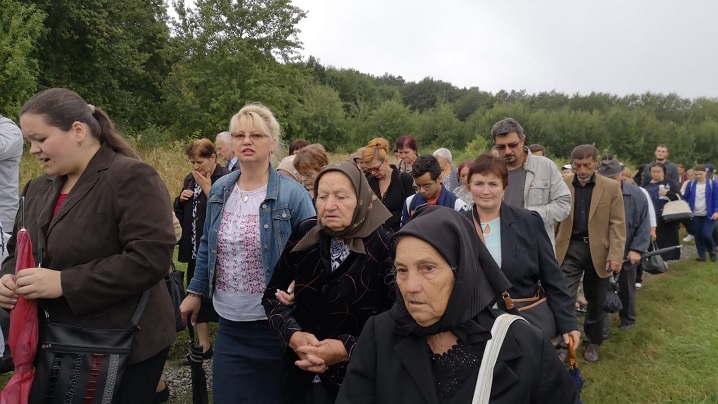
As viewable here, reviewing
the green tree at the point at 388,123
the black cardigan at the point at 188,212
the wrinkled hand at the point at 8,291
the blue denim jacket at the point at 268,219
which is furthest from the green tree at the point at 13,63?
the green tree at the point at 388,123

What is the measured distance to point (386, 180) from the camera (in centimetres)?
559

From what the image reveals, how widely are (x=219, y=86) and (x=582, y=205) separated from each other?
90.1ft

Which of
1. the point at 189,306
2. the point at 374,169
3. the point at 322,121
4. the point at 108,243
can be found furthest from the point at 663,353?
the point at 322,121

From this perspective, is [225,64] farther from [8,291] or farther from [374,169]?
[8,291]

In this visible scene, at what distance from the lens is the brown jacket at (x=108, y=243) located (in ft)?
6.64

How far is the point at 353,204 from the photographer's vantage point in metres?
2.35

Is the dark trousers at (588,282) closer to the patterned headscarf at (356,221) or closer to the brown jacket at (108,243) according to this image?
the patterned headscarf at (356,221)

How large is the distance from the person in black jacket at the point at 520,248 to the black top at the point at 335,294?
1.06m

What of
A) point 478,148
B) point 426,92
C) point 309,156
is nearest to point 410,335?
point 309,156

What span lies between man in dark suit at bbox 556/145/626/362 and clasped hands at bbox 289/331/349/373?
10.9 feet

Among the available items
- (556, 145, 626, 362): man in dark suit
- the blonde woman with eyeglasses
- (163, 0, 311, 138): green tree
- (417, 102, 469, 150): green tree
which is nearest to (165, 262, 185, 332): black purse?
the blonde woman with eyeglasses

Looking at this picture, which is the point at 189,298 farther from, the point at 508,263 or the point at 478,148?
the point at 478,148

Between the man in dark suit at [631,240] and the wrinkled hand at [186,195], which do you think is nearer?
the wrinkled hand at [186,195]

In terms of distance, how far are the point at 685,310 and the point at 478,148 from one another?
94.3ft
